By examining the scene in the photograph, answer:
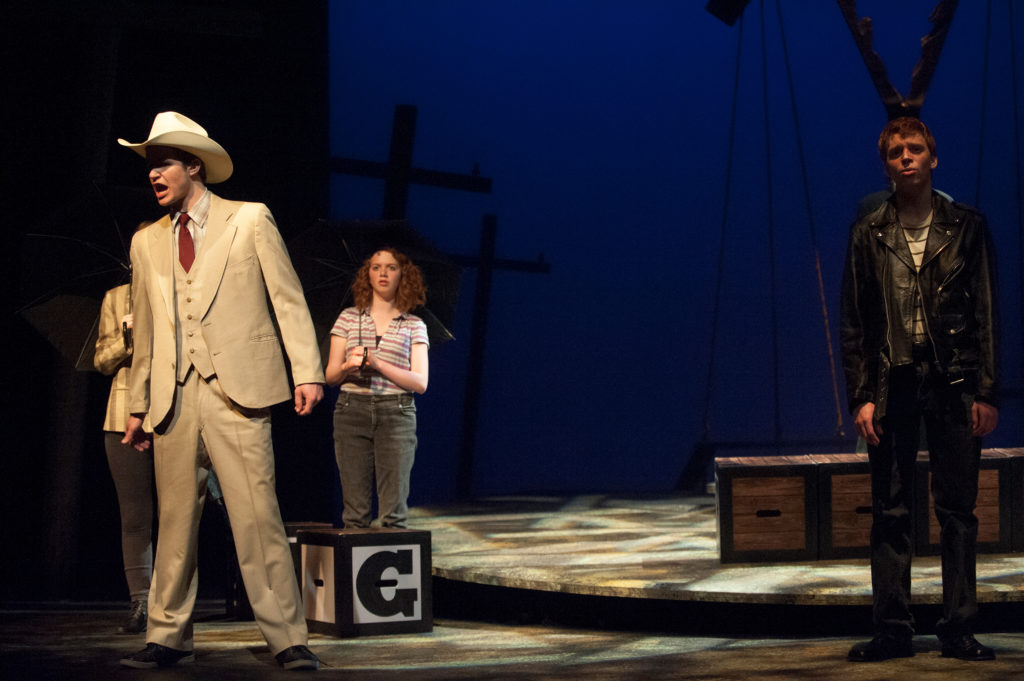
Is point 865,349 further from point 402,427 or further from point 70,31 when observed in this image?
point 70,31

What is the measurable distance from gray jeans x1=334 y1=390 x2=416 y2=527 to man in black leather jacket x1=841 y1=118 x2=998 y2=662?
178 centimetres

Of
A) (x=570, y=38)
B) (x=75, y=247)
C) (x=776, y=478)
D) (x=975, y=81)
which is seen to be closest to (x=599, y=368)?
(x=570, y=38)

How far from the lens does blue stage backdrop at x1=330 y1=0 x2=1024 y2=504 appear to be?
8.55 meters

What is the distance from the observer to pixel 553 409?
8633 millimetres

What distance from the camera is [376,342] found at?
14.6ft

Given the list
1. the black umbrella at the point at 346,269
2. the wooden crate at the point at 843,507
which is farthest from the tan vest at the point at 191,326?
the wooden crate at the point at 843,507

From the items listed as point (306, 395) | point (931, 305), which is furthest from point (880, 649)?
point (306, 395)

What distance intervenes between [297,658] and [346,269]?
6.43ft

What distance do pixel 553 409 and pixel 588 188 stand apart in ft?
5.39

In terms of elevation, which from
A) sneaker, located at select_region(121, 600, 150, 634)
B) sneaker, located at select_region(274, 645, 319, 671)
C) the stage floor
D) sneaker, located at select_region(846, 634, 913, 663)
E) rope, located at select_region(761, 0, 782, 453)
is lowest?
sneaker, located at select_region(121, 600, 150, 634)

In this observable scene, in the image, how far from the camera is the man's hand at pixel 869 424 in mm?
3139

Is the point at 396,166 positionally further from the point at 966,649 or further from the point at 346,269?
the point at 966,649

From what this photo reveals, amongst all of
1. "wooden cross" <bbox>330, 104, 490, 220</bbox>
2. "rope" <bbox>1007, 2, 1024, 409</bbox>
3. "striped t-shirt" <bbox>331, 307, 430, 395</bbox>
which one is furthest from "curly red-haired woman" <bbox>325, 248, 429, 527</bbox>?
"rope" <bbox>1007, 2, 1024, 409</bbox>

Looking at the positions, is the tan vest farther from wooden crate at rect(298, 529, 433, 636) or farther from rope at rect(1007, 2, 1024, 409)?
rope at rect(1007, 2, 1024, 409)
